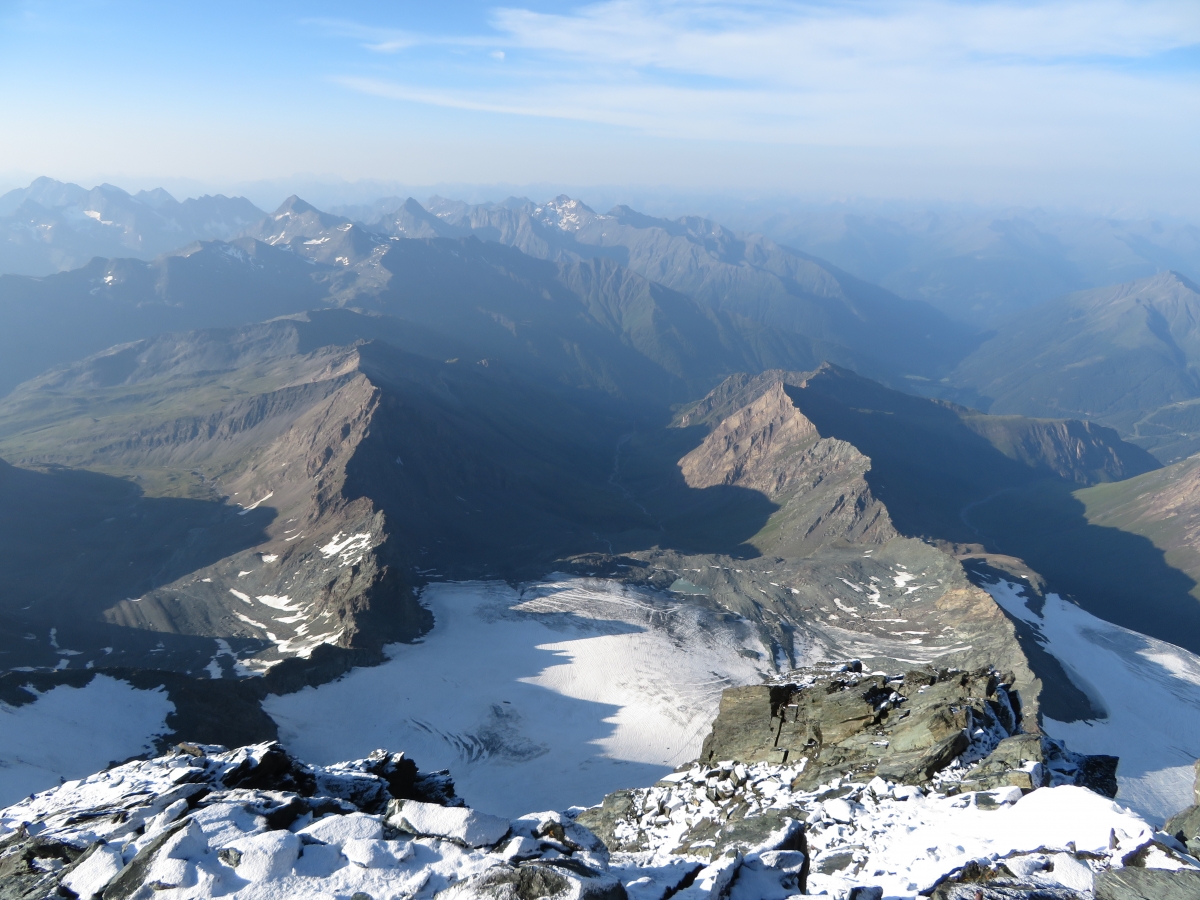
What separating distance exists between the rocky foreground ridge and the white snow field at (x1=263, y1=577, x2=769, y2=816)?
4127cm

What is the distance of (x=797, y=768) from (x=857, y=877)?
15.3m

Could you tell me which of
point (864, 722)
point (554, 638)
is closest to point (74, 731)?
point (554, 638)

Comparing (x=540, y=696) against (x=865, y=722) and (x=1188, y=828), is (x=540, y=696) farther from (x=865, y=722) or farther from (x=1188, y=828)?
(x=1188, y=828)

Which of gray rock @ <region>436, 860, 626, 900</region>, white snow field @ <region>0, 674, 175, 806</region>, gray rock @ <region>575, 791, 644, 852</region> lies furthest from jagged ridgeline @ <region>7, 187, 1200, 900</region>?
white snow field @ <region>0, 674, 175, 806</region>

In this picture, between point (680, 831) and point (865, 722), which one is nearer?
point (680, 831)

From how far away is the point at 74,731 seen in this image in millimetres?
68625

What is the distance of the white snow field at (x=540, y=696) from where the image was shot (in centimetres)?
8206

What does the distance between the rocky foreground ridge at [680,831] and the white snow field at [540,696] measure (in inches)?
1625

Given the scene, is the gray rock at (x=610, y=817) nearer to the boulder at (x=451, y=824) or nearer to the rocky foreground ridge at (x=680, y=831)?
the rocky foreground ridge at (x=680, y=831)

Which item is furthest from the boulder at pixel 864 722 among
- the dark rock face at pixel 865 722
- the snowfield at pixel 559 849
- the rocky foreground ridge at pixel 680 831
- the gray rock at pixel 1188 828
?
the gray rock at pixel 1188 828

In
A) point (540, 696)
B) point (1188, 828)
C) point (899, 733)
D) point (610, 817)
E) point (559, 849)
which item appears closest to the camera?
point (1188, 828)

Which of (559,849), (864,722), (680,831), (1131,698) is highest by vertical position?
(559,849)

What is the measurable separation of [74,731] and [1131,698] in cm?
13196

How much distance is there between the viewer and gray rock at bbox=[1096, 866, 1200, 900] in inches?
755
